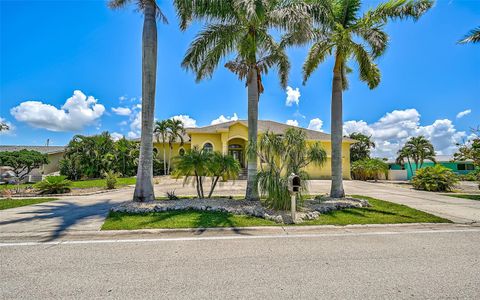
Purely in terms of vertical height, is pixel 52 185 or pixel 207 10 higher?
pixel 207 10

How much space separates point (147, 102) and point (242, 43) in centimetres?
460

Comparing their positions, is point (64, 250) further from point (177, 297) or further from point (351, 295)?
point (351, 295)

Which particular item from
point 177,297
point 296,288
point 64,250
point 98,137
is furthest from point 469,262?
point 98,137

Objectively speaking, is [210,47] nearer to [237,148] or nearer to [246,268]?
[246,268]

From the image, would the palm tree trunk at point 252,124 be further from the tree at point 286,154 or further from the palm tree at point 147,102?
the palm tree at point 147,102

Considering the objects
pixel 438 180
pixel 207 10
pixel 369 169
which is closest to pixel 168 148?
pixel 207 10

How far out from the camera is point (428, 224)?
22.3 ft

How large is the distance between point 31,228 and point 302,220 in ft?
24.5

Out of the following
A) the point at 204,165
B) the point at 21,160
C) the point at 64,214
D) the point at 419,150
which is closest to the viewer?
the point at 64,214

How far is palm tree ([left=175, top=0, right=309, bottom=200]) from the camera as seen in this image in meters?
8.85

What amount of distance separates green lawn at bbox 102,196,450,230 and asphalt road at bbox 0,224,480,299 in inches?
35.2

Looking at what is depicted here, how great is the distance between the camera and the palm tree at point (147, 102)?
29.2ft

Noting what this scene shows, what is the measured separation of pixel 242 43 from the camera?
9.60 metres

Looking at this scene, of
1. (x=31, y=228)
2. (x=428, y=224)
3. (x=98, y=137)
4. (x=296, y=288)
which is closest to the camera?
(x=296, y=288)
